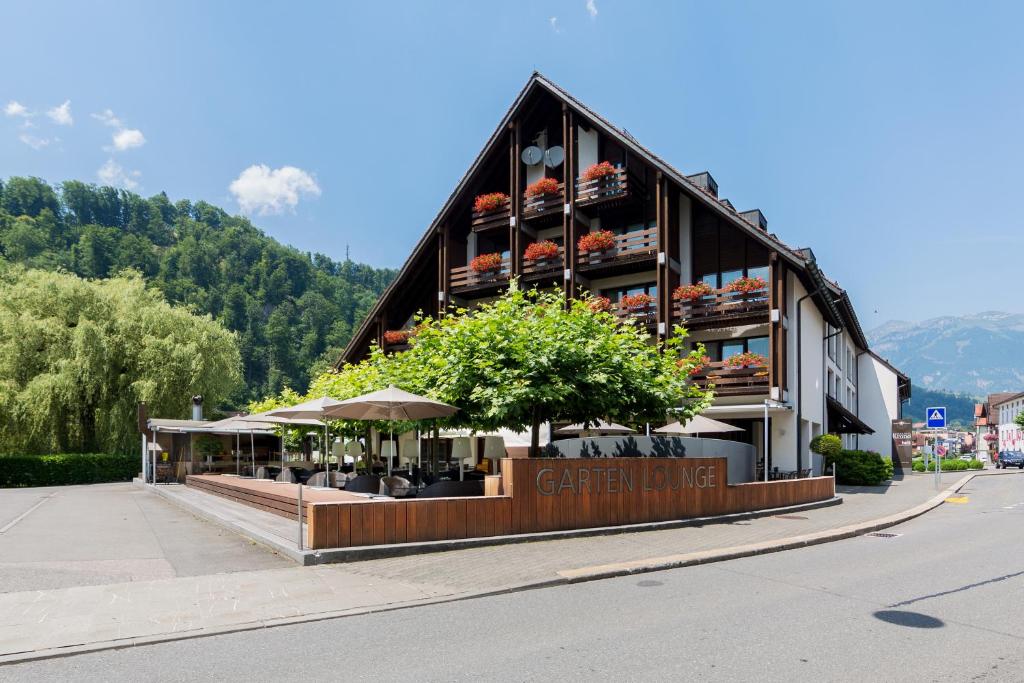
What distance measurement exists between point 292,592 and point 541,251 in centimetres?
2007

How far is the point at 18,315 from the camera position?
105ft

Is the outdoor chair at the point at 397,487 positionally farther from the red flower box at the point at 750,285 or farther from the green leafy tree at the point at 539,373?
the red flower box at the point at 750,285

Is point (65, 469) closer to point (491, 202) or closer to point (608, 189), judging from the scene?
point (491, 202)

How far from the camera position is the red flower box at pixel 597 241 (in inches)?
988

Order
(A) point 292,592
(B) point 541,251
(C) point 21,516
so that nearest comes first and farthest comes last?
(A) point 292,592, (C) point 21,516, (B) point 541,251

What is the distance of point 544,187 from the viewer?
2675cm

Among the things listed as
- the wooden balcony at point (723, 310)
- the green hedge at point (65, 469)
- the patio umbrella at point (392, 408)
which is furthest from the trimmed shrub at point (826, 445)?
the green hedge at point (65, 469)

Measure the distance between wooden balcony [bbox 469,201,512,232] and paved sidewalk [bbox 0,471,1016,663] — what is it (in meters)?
18.2

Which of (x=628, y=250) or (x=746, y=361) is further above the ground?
(x=628, y=250)

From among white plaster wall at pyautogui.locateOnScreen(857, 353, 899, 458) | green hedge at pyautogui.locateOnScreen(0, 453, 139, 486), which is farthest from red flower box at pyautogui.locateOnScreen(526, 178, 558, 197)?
white plaster wall at pyautogui.locateOnScreen(857, 353, 899, 458)

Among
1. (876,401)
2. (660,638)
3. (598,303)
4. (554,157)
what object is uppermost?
(554,157)

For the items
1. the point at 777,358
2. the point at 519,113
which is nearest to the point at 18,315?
the point at 519,113

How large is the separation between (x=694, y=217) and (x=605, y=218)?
11.4 feet

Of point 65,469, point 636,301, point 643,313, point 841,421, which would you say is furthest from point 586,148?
point 65,469
